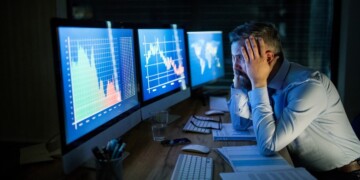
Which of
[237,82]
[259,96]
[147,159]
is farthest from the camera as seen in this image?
[237,82]

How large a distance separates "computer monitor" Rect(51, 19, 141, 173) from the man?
51 centimetres

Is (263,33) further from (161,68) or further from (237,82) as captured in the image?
(161,68)

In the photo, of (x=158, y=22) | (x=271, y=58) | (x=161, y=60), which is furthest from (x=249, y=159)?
(x=158, y=22)

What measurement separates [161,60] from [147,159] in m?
0.63

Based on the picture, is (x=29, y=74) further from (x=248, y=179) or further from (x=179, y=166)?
A: (x=248, y=179)

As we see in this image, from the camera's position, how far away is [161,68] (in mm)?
1874

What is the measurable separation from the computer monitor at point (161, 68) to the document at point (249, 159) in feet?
1.52

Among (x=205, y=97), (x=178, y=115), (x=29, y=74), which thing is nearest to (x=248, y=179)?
(x=178, y=115)

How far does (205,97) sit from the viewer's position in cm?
265

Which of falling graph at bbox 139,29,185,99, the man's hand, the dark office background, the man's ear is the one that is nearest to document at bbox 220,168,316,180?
the man's hand

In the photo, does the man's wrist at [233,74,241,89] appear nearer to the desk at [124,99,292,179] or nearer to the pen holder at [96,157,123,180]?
the desk at [124,99,292,179]

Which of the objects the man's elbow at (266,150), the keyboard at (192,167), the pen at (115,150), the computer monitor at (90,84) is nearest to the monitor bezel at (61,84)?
the computer monitor at (90,84)

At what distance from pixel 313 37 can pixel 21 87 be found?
8.76 feet

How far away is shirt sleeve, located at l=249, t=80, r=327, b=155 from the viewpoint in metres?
1.40
